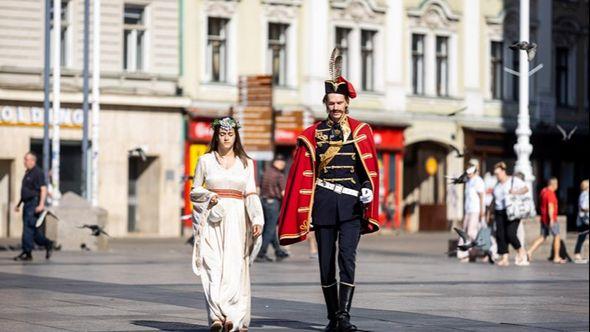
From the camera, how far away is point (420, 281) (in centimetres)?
2494

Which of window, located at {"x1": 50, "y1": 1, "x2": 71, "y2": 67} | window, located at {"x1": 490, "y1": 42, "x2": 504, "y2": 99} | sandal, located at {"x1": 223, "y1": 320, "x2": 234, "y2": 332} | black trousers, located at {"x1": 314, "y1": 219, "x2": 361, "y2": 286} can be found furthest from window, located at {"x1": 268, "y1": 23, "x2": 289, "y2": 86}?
sandal, located at {"x1": 223, "y1": 320, "x2": 234, "y2": 332}

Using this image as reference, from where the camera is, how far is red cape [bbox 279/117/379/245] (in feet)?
50.4

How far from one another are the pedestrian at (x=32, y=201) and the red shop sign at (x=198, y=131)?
20.0 meters

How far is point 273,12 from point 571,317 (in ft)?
121

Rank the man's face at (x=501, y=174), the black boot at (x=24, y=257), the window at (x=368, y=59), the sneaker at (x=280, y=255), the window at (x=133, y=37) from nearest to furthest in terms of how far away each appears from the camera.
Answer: the black boot at (x=24, y=257) < the man's face at (x=501, y=174) < the sneaker at (x=280, y=255) < the window at (x=133, y=37) < the window at (x=368, y=59)

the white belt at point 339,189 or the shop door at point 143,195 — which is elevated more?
the white belt at point 339,189

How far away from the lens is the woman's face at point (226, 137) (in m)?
15.6

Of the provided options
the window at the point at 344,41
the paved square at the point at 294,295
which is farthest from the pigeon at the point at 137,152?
the paved square at the point at 294,295

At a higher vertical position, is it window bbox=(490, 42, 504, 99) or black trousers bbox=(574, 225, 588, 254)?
window bbox=(490, 42, 504, 99)

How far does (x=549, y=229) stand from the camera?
113 feet

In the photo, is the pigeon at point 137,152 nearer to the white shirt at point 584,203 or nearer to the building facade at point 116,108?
the building facade at point 116,108

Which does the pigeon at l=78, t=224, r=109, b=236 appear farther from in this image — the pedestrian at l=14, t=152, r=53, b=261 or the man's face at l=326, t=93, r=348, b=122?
the man's face at l=326, t=93, r=348, b=122

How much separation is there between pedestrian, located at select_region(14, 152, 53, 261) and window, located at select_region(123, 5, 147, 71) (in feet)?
63.4

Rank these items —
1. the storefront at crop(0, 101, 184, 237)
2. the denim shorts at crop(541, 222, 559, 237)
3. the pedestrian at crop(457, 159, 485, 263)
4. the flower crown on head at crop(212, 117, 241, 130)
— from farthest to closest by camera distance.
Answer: the storefront at crop(0, 101, 184, 237), the denim shorts at crop(541, 222, 559, 237), the pedestrian at crop(457, 159, 485, 263), the flower crown on head at crop(212, 117, 241, 130)
